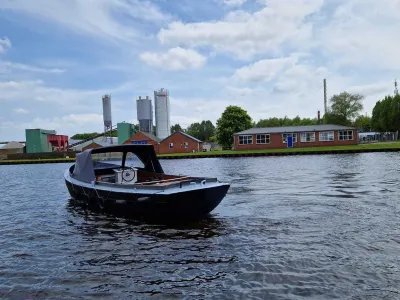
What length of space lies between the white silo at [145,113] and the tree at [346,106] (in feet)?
163

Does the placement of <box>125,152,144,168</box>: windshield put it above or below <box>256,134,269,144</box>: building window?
below

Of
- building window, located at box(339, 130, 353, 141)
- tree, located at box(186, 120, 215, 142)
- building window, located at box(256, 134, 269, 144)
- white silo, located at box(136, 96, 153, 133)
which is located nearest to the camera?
building window, located at box(339, 130, 353, 141)

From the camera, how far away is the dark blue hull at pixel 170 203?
11245 mm

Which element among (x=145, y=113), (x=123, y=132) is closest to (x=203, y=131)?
(x=145, y=113)

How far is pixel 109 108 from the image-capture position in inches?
4461

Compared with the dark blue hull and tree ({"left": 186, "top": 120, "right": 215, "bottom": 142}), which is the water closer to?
the dark blue hull

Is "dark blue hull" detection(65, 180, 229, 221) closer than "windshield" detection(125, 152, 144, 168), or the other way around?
"dark blue hull" detection(65, 180, 229, 221)

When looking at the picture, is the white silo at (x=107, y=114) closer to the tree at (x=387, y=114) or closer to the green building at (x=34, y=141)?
the green building at (x=34, y=141)

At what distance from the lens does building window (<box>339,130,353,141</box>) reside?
68.3 meters

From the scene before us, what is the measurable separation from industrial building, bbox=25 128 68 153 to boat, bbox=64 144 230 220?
260ft

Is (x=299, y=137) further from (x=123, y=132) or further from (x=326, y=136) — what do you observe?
(x=123, y=132)

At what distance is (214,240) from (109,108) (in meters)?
108

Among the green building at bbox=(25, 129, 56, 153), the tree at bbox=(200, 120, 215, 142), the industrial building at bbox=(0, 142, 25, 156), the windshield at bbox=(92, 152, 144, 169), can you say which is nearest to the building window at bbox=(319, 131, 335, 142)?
the windshield at bbox=(92, 152, 144, 169)

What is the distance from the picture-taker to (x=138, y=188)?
12227mm
